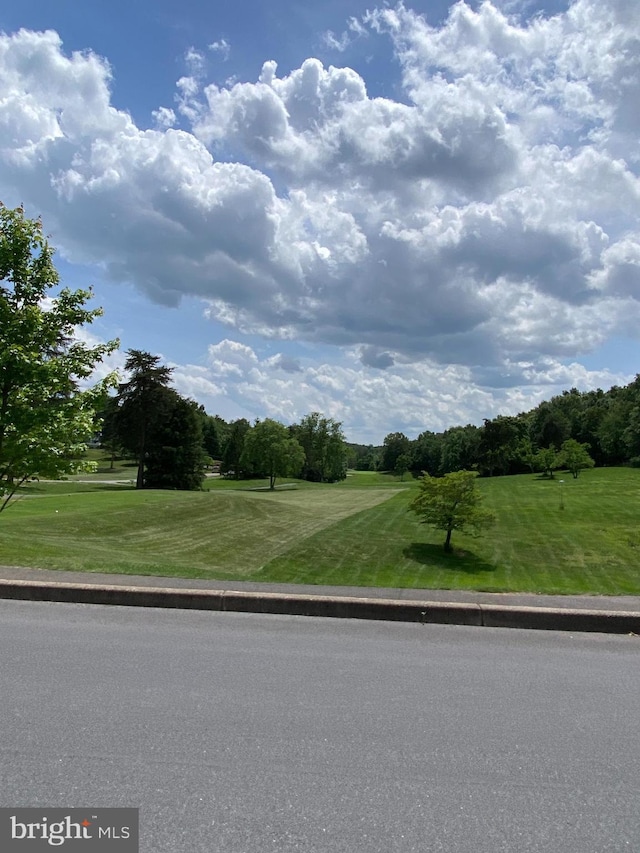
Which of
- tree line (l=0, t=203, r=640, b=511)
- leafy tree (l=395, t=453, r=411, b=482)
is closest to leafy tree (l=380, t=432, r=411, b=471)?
tree line (l=0, t=203, r=640, b=511)

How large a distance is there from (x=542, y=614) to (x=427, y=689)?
8.02 ft

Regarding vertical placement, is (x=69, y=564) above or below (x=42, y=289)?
below

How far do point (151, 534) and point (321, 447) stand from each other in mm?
83069

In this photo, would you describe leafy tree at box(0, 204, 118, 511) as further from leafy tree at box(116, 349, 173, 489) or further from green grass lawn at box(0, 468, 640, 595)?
leafy tree at box(116, 349, 173, 489)

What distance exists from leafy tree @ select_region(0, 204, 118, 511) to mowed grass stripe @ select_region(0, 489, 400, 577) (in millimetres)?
1668

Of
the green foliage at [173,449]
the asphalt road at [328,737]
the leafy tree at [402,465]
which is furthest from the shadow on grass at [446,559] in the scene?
the leafy tree at [402,465]

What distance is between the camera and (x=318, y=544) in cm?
2430

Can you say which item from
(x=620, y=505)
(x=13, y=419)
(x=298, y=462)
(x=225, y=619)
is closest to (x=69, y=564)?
(x=13, y=419)

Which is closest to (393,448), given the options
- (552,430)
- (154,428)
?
(552,430)

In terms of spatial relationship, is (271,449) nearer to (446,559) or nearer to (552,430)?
(446,559)

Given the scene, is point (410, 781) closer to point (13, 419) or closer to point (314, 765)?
point (314, 765)

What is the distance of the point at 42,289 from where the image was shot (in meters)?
9.22

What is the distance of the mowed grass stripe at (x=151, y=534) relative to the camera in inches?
432

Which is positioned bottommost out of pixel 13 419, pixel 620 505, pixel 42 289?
pixel 620 505
